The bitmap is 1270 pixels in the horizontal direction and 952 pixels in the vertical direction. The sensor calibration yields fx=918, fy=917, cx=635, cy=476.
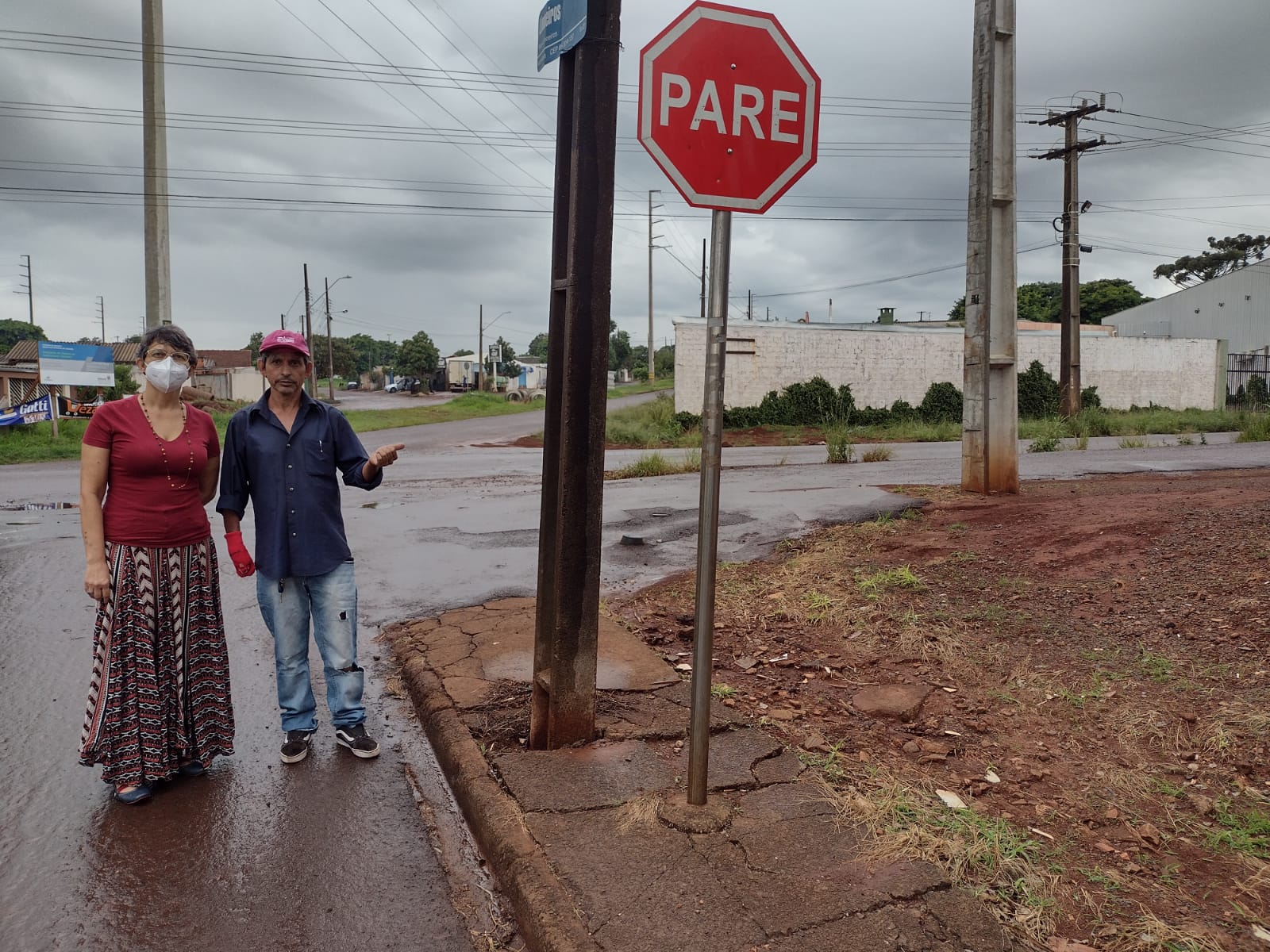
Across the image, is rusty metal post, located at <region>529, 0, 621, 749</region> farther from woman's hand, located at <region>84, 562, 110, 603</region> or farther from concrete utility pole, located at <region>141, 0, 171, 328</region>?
concrete utility pole, located at <region>141, 0, 171, 328</region>

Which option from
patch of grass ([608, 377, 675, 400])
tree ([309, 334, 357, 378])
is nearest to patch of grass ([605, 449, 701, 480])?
patch of grass ([608, 377, 675, 400])

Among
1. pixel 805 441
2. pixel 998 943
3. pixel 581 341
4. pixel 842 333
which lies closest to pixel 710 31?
pixel 581 341

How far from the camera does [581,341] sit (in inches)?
141

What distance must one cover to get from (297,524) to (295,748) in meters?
0.98

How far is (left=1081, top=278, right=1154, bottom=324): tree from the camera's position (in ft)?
229

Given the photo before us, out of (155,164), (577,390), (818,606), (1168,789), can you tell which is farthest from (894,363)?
(577,390)

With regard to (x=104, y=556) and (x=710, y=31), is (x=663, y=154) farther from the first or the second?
(x=104, y=556)

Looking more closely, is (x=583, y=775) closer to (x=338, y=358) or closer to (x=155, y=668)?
(x=155, y=668)

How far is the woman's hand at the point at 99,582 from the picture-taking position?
347 centimetres

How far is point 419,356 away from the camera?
8206 cm

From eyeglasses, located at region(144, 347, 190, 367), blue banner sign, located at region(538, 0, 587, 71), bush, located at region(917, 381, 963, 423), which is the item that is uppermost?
blue banner sign, located at region(538, 0, 587, 71)

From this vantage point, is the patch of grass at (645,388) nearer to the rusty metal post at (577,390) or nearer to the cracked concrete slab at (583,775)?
the rusty metal post at (577,390)

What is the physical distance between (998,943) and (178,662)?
313 cm

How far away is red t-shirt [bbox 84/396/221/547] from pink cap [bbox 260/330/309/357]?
506mm
